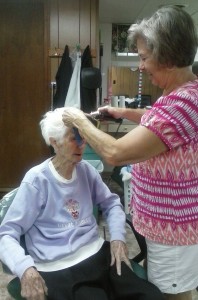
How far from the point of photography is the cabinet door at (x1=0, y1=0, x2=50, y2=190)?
361cm

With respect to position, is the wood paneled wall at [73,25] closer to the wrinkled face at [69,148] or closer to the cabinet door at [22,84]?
the cabinet door at [22,84]

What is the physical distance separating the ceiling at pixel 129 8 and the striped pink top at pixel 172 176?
10.1 feet

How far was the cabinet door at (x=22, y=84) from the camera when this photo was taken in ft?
11.8

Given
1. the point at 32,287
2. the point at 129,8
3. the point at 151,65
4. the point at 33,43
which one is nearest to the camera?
the point at 151,65

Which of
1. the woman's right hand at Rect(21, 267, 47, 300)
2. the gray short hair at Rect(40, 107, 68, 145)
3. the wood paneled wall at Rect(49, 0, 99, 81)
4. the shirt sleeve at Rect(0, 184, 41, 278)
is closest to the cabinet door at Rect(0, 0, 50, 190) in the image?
the wood paneled wall at Rect(49, 0, 99, 81)

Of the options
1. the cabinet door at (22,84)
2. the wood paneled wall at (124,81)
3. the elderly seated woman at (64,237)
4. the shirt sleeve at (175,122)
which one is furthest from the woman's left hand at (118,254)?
the wood paneled wall at (124,81)

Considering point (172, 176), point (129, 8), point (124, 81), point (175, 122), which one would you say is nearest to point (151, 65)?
point (175, 122)

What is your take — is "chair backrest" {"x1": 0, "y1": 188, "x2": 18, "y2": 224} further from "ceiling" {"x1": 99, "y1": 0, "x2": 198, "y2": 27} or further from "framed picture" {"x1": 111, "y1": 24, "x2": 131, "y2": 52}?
"framed picture" {"x1": 111, "y1": 24, "x2": 131, "y2": 52}

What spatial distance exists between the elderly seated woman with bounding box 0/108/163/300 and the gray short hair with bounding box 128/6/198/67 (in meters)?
0.60

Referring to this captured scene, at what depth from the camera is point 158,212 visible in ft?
3.69

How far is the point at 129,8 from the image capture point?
3.97 metres

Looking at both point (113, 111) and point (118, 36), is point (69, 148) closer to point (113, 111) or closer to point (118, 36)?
point (113, 111)

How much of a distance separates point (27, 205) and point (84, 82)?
219 cm

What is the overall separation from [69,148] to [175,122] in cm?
64
